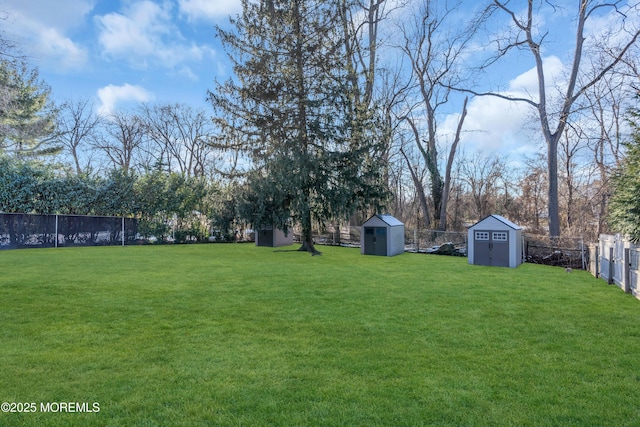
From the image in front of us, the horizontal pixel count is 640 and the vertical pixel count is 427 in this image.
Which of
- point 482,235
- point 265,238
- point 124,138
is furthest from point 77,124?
point 482,235

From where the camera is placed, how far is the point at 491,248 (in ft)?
36.0

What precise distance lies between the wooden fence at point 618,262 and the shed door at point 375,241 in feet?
21.9

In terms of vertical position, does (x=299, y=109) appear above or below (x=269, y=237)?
above

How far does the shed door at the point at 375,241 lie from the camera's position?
14.1 metres

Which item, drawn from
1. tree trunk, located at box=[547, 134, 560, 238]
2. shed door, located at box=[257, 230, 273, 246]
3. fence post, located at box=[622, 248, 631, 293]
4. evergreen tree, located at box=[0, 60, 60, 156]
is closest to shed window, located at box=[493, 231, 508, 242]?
fence post, located at box=[622, 248, 631, 293]

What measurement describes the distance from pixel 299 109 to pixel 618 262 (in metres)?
11.4

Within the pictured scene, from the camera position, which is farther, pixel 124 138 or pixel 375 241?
pixel 124 138

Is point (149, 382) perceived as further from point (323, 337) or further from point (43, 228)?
point (43, 228)

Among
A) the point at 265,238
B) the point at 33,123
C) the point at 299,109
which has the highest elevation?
the point at 33,123

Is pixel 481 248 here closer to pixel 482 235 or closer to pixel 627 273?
pixel 482 235

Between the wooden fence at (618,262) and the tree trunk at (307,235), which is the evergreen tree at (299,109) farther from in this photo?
the wooden fence at (618,262)

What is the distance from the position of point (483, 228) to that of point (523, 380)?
897 centimetres

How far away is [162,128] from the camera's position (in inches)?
1166

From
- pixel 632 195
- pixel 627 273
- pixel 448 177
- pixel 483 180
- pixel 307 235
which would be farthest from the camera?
pixel 483 180
